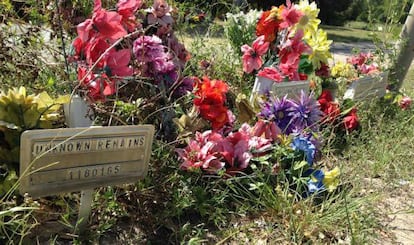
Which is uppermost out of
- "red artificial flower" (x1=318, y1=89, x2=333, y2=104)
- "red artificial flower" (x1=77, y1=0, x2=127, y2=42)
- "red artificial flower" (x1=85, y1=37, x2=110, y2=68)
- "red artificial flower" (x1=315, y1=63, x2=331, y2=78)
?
"red artificial flower" (x1=77, y1=0, x2=127, y2=42)

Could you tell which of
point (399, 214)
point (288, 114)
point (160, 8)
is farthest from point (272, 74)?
point (399, 214)

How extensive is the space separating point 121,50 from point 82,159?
44cm

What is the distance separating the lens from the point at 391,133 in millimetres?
2715

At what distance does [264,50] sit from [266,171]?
0.85 m

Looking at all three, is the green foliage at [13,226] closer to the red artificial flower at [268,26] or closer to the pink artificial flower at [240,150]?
the pink artificial flower at [240,150]

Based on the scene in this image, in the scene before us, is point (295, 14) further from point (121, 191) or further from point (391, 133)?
point (121, 191)

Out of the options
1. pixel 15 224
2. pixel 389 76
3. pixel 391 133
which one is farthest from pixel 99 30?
pixel 389 76

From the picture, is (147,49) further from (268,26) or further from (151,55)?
(268,26)

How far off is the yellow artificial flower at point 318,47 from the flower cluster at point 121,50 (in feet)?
3.18

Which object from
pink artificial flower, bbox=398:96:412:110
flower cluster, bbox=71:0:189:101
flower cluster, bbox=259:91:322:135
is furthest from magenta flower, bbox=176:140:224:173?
pink artificial flower, bbox=398:96:412:110

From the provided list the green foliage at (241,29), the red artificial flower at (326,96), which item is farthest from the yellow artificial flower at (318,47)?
the green foliage at (241,29)

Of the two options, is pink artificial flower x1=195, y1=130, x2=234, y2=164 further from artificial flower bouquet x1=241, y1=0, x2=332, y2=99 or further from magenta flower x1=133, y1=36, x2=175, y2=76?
artificial flower bouquet x1=241, y1=0, x2=332, y2=99

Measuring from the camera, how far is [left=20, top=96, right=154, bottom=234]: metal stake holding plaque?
1170 millimetres

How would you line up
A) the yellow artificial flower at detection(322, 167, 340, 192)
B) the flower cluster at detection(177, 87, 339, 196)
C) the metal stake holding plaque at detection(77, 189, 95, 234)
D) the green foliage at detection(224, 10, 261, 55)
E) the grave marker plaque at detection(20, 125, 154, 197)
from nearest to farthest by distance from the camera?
1. the grave marker plaque at detection(20, 125, 154, 197)
2. the metal stake holding plaque at detection(77, 189, 95, 234)
3. the flower cluster at detection(177, 87, 339, 196)
4. the yellow artificial flower at detection(322, 167, 340, 192)
5. the green foliage at detection(224, 10, 261, 55)
